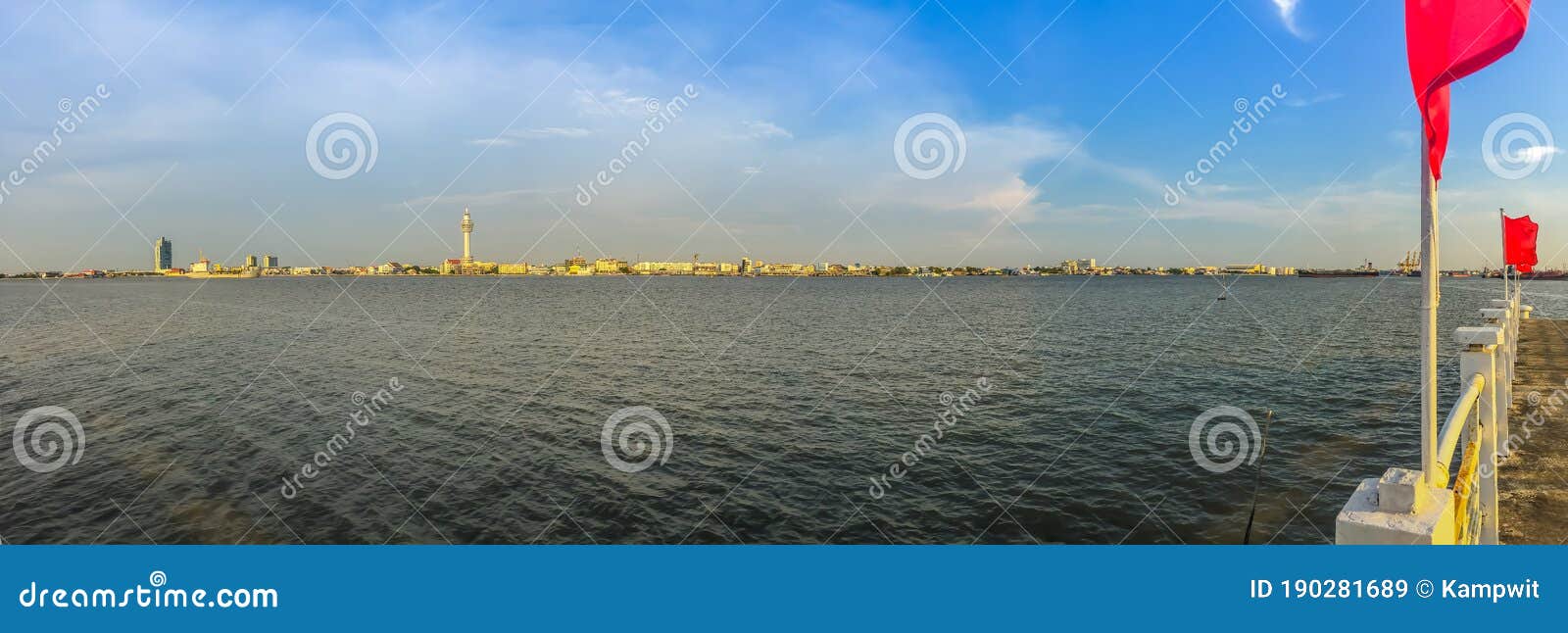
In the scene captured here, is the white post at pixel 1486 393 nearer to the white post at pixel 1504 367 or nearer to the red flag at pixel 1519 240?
the white post at pixel 1504 367

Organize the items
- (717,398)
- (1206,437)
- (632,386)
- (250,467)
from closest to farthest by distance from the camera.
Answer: (250,467)
(1206,437)
(717,398)
(632,386)

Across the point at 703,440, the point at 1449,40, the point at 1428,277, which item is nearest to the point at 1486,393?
the point at 1428,277

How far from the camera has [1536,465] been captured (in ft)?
31.9

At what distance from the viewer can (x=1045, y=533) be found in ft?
48.6

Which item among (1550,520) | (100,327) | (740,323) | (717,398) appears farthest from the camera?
(740,323)

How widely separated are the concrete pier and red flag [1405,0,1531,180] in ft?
21.0

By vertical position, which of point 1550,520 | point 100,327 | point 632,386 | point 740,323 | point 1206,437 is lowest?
point 1550,520

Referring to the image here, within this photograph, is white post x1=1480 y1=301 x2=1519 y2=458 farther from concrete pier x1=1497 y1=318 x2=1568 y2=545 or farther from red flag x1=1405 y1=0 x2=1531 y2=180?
red flag x1=1405 y1=0 x2=1531 y2=180

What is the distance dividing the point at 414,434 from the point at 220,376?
1891 centimetres

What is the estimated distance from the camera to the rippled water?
15.5 metres

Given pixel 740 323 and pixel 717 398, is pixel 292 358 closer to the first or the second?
pixel 717 398

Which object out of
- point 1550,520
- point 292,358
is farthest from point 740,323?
point 1550,520

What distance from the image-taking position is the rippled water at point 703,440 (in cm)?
1554

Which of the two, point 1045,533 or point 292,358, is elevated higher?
point 292,358
